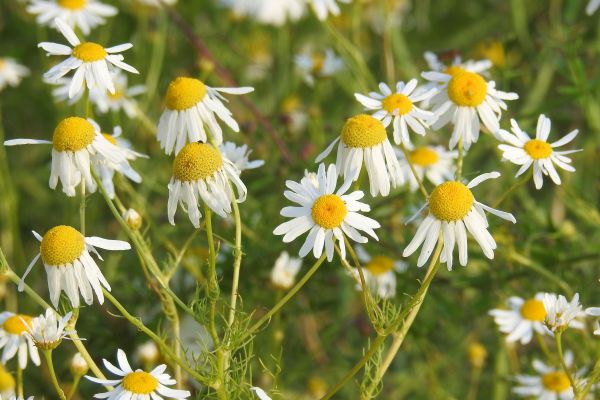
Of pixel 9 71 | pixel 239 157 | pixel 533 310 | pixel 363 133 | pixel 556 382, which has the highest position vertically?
pixel 363 133

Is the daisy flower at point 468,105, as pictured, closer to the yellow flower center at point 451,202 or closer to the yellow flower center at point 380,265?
the yellow flower center at point 451,202

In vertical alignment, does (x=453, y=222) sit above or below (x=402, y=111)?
below

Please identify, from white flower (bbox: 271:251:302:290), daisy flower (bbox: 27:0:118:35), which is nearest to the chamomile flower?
white flower (bbox: 271:251:302:290)

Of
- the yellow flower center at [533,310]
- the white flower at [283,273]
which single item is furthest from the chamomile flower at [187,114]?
the yellow flower center at [533,310]

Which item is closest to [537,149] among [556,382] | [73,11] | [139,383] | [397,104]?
[397,104]

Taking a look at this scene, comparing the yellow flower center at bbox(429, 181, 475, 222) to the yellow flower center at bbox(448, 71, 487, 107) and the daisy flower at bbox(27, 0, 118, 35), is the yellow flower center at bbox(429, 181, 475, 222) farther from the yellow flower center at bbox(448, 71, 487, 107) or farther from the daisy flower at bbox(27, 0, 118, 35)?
the daisy flower at bbox(27, 0, 118, 35)

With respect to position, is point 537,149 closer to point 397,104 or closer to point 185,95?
point 397,104
